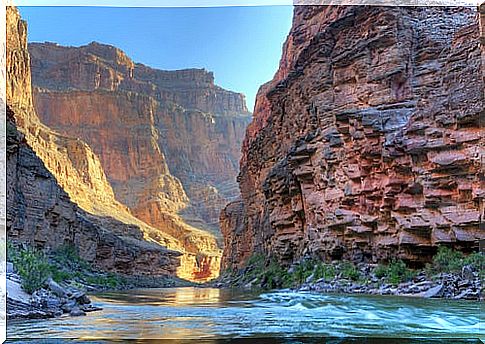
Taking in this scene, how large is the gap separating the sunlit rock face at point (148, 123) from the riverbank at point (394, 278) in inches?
1447

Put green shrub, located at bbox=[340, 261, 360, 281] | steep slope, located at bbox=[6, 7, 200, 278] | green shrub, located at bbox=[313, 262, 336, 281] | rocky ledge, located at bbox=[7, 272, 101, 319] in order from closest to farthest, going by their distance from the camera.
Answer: rocky ledge, located at bbox=[7, 272, 101, 319] → green shrub, located at bbox=[340, 261, 360, 281] → green shrub, located at bbox=[313, 262, 336, 281] → steep slope, located at bbox=[6, 7, 200, 278]

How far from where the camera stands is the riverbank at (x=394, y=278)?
774 cm

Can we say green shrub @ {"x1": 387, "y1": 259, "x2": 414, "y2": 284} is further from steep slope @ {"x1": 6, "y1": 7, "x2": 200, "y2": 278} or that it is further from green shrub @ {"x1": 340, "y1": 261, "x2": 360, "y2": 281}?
steep slope @ {"x1": 6, "y1": 7, "x2": 200, "y2": 278}

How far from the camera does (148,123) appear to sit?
196ft

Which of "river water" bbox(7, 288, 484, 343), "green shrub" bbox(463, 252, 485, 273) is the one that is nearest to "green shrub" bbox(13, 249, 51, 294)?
"river water" bbox(7, 288, 484, 343)

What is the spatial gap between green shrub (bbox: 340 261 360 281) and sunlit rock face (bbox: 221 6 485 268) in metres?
0.26

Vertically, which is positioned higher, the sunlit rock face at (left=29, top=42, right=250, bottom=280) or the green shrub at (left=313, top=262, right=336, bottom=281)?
the sunlit rock face at (left=29, top=42, right=250, bottom=280)

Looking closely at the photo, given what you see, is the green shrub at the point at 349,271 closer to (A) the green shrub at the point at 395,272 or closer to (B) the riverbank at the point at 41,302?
(A) the green shrub at the point at 395,272

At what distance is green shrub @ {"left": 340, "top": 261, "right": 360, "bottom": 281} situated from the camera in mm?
10387

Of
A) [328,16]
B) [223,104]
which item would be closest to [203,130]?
[223,104]

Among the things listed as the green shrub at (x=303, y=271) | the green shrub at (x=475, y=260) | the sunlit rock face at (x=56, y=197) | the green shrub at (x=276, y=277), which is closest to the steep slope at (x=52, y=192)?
the sunlit rock face at (x=56, y=197)

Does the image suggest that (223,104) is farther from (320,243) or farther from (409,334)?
(409,334)

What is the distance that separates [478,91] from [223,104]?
5099 centimetres

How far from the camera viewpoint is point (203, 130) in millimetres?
64000
